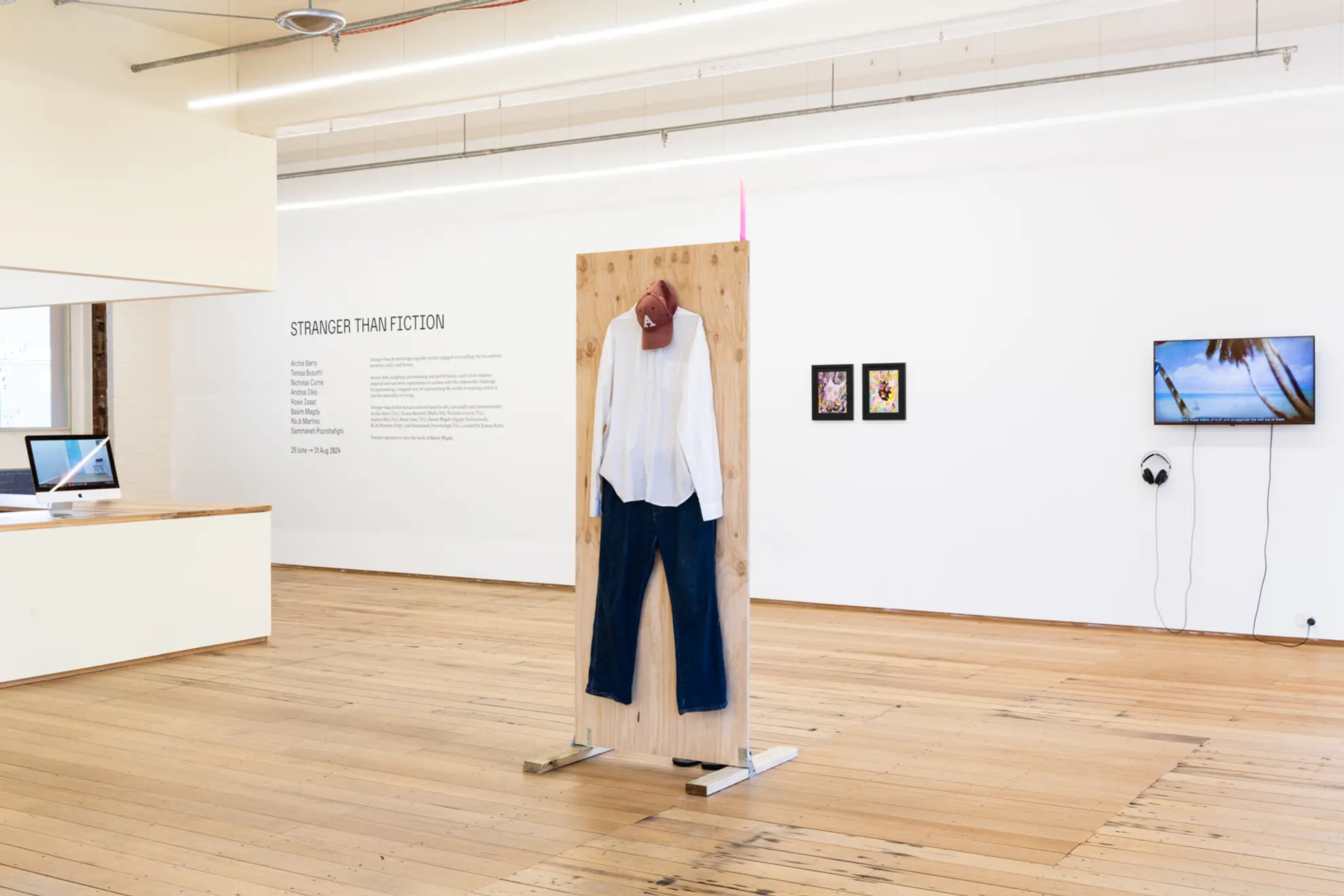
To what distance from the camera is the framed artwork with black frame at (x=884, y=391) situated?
8.57 meters

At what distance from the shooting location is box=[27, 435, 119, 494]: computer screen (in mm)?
7273

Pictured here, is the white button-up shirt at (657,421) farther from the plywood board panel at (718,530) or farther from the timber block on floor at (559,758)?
the timber block on floor at (559,758)

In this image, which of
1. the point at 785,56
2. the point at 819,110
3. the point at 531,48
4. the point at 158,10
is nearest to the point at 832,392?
the point at 819,110

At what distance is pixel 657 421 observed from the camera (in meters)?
4.47

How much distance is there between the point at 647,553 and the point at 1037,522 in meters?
4.40

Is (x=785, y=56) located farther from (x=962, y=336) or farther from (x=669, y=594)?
(x=962, y=336)

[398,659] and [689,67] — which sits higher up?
[689,67]

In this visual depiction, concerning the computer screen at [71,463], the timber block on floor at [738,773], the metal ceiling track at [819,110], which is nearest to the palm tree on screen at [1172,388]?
the metal ceiling track at [819,110]

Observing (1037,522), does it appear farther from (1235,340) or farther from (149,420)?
(149,420)

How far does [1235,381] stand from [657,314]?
4.70 m

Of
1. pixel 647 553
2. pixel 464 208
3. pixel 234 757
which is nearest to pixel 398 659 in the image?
pixel 234 757

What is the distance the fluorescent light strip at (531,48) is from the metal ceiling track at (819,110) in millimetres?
2442

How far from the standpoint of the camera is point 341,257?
438 inches

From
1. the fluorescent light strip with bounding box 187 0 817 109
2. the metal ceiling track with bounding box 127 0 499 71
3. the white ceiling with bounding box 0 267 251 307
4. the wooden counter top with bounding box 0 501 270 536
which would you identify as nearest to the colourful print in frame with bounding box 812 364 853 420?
the fluorescent light strip with bounding box 187 0 817 109
